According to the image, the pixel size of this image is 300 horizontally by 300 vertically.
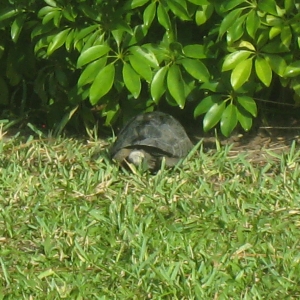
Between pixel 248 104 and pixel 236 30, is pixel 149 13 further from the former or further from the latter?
pixel 248 104

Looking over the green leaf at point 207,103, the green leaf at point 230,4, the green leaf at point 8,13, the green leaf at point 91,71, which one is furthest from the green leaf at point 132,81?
the green leaf at point 8,13

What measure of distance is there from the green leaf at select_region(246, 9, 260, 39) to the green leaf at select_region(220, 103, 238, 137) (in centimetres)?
45

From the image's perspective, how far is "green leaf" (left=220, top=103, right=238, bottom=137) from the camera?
4.55m

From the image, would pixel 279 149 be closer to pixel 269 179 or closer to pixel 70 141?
pixel 269 179

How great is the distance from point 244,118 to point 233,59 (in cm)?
36

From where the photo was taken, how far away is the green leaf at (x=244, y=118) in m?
4.57

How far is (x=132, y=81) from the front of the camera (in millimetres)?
4492

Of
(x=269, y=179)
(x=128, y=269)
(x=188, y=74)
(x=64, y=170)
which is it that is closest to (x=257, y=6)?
(x=188, y=74)

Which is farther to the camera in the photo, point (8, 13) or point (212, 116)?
point (8, 13)

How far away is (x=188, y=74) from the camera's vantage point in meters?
4.68

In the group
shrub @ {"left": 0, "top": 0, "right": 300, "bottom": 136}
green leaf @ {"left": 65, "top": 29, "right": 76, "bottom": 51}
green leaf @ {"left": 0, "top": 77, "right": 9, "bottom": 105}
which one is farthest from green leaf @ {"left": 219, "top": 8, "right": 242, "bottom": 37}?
green leaf @ {"left": 0, "top": 77, "right": 9, "bottom": 105}

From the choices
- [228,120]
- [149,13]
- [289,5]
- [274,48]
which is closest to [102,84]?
[149,13]

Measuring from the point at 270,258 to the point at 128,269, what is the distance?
1.99 ft

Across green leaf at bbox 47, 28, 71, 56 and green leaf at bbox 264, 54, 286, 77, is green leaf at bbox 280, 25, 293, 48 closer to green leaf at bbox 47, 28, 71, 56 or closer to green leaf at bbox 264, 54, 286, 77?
green leaf at bbox 264, 54, 286, 77
